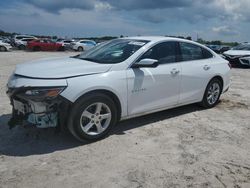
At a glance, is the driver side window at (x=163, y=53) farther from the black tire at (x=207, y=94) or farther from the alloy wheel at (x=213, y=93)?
the alloy wheel at (x=213, y=93)

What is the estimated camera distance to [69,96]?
4125mm

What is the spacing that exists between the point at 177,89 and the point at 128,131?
130cm

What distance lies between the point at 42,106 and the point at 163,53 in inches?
96.5

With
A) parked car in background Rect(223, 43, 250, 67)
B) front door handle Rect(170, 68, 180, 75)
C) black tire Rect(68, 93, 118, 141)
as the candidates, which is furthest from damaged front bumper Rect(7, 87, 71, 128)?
parked car in background Rect(223, 43, 250, 67)

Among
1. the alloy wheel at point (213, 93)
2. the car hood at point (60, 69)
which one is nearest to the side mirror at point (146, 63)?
the car hood at point (60, 69)

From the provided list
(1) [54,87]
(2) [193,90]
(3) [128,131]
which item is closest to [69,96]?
(1) [54,87]

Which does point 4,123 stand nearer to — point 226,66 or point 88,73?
point 88,73

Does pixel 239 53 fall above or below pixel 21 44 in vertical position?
above

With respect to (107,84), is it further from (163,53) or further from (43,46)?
(43,46)

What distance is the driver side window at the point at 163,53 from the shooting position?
526 centimetres

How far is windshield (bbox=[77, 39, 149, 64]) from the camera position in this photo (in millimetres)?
5006

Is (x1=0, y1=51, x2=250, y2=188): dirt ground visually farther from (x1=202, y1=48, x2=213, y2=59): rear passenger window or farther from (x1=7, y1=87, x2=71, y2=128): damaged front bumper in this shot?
(x1=202, y1=48, x2=213, y2=59): rear passenger window

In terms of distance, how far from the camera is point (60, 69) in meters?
4.41

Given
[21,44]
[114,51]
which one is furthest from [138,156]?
[21,44]
